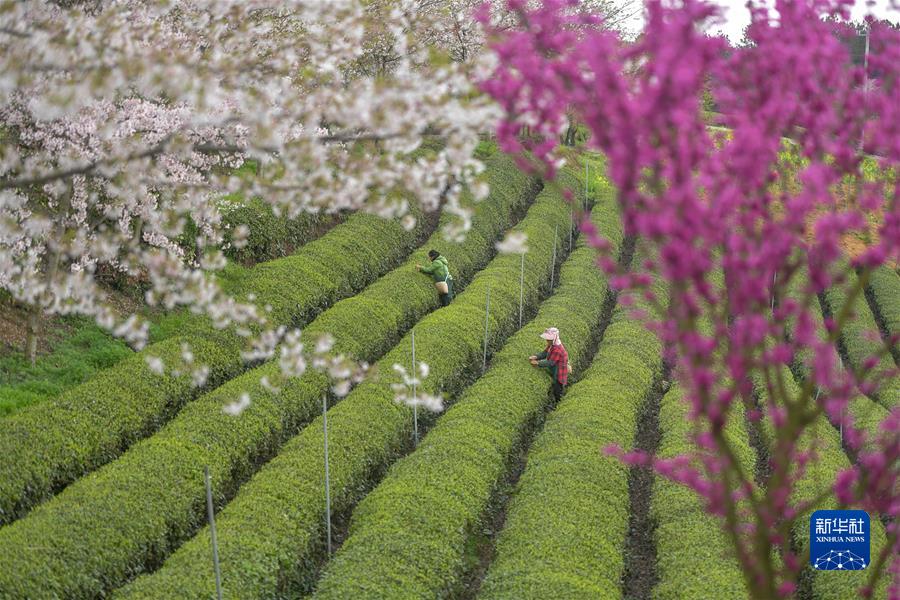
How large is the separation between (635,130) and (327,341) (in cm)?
488

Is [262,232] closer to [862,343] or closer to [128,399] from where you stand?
[128,399]

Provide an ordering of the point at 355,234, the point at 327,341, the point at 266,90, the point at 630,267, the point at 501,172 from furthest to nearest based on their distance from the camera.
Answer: the point at 501,172, the point at 630,267, the point at 355,234, the point at 327,341, the point at 266,90

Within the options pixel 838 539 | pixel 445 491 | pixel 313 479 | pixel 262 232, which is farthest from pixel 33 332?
pixel 838 539

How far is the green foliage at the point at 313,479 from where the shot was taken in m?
9.77

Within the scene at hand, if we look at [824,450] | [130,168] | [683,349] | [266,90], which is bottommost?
[824,450]

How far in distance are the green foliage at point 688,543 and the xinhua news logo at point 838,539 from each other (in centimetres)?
163

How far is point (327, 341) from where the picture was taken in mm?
7430

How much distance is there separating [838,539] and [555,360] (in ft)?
34.7

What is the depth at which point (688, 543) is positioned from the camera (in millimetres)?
11562

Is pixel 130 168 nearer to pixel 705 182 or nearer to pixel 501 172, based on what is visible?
pixel 705 182

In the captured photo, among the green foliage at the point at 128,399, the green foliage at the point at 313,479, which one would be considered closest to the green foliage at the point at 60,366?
the green foliage at the point at 128,399

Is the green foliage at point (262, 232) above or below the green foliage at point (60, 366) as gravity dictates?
above

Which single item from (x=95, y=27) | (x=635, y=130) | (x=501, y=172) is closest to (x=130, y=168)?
(x=95, y=27)

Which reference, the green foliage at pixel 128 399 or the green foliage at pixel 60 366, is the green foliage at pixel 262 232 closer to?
the green foliage at pixel 128 399
